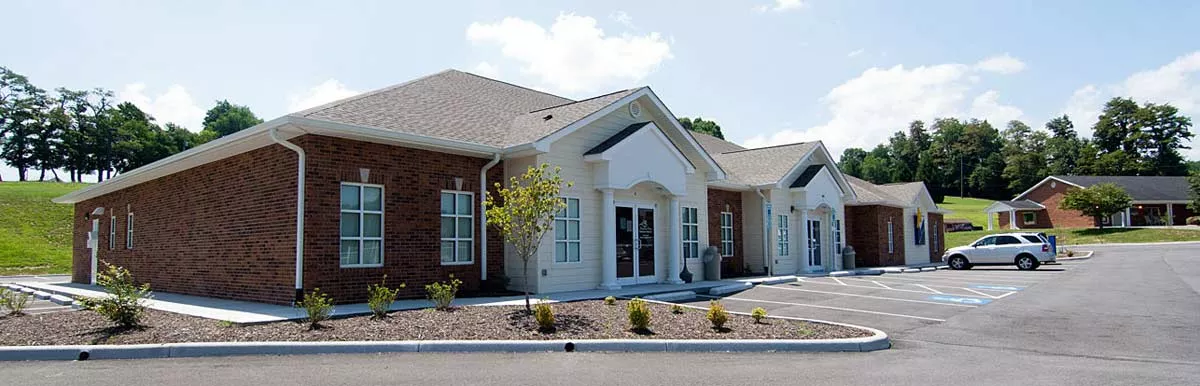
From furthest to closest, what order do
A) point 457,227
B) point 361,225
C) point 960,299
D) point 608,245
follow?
point 608,245, point 960,299, point 457,227, point 361,225

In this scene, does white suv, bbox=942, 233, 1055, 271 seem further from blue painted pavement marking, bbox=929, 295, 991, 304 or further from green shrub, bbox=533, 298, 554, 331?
green shrub, bbox=533, 298, 554, 331

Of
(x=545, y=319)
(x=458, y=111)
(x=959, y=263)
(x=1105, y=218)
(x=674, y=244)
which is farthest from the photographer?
(x=1105, y=218)

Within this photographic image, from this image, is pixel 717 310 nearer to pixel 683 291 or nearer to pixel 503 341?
pixel 503 341

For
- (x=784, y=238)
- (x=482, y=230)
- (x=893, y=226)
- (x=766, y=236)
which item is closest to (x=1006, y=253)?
(x=893, y=226)

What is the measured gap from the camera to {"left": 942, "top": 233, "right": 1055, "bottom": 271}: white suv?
26.7m

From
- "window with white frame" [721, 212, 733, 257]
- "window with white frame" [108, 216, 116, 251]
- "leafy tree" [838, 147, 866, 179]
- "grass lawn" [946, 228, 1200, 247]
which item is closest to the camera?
"window with white frame" [108, 216, 116, 251]

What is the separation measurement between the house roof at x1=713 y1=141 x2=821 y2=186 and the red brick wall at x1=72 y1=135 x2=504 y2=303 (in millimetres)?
9759

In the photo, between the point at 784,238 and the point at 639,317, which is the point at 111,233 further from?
the point at 784,238

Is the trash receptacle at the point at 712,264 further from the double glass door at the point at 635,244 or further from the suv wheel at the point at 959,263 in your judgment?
the suv wheel at the point at 959,263

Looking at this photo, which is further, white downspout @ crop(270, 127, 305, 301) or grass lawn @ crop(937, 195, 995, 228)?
grass lawn @ crop(937, 195, 995, 228)

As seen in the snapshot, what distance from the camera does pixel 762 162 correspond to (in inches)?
939

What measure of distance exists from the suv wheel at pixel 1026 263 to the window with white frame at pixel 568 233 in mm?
19567

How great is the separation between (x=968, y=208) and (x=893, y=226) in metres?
64.9

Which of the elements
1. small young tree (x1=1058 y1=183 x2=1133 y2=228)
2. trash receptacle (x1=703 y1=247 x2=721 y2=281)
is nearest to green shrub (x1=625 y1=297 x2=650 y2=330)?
trash receptacle (x1=703 y1=247 x2=721 y2=281)
